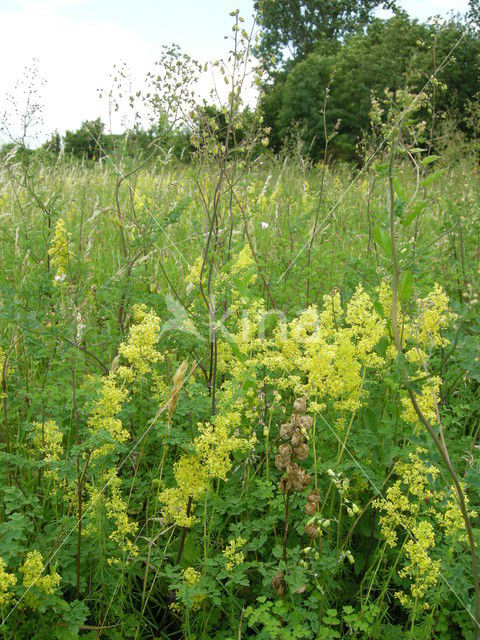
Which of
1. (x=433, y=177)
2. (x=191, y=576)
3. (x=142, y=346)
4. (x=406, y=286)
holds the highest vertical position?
(x=433, y=177)

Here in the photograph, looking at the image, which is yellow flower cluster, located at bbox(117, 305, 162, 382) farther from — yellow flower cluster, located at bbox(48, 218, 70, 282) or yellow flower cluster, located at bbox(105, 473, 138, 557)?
yellow flower cluster, located at bbox(48, 218, 70, 282)

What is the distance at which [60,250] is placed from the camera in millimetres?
3041

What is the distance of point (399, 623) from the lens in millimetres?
1947

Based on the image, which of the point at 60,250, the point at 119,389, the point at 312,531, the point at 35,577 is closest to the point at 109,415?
the point at 119,389

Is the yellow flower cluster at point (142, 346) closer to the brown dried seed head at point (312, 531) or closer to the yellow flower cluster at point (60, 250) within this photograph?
the brown dried seed head at point (312, 531)

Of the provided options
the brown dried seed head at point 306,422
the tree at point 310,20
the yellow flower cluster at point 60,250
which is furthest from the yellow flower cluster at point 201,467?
the tree at point 310,20

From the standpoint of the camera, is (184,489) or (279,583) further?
(184,489)

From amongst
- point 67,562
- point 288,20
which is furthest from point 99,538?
point 288,20

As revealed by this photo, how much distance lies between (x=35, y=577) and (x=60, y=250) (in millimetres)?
1886

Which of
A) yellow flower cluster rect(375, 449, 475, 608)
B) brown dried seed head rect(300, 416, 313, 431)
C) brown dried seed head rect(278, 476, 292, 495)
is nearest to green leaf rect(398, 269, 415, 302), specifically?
yellow flower cluster rect(375, 449, 475, 608)

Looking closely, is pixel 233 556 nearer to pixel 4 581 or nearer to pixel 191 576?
pixel 191 576

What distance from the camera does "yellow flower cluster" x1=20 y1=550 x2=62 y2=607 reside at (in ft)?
5.31

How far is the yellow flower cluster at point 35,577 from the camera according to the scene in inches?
63.7

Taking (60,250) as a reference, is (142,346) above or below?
below
